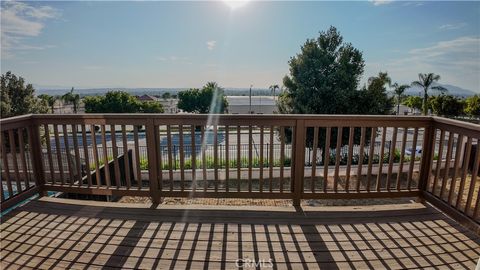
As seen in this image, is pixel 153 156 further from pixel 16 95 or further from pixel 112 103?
pixel 112 103

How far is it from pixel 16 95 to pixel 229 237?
50.7ft

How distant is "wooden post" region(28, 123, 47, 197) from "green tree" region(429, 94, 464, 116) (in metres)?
33.0

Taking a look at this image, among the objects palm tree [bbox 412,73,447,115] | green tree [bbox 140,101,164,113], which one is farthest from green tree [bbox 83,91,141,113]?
palm tree [bbox 412,73,447,115]

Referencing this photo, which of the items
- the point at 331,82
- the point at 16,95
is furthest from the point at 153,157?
the point at 16,95

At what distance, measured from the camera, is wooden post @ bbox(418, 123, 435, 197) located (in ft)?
7.99

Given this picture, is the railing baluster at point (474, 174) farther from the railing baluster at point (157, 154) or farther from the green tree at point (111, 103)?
the green tree at point (111, 103)

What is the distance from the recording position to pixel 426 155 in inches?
98.5

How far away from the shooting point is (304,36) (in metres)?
10.3

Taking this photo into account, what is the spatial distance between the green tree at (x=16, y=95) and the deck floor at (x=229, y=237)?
13322 millimetres

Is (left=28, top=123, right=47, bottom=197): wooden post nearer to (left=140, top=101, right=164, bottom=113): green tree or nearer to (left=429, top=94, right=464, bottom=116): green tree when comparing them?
(left=140, top=101, right=164, bottom=113): green tree

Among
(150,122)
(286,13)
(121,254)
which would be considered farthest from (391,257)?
(286,13)

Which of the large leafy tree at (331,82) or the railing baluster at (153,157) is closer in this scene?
the railing baluster at (153,157)

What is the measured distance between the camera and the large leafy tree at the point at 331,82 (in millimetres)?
9875

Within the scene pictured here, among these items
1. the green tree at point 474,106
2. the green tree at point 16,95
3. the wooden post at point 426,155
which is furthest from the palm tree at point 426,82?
the green tree at point 16,95
